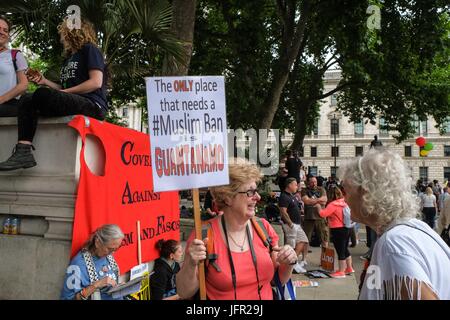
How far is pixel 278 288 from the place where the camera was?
9.37ft

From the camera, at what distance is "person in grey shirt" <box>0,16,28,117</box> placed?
4.23 meters

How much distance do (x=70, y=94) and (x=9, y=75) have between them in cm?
92

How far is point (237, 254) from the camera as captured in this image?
2721 mm

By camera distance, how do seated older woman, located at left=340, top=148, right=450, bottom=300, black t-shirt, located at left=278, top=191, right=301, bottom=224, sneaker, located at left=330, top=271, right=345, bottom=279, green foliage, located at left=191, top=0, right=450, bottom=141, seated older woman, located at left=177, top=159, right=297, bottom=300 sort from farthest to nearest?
green foliage, located at left=191, top=0, right=450, bottom=141 < black t-shirt, located at left=278, top=191, right=301, bottom=224 < sneaker, located at left=330, top=271, right=345, bottom=279 < seated older woman, located at left=177, top=159, right=297, bottom=300 < seated older woman, located at left=340, top=148, right=450, bottom=300

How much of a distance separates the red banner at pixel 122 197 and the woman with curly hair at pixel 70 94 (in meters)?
0.18

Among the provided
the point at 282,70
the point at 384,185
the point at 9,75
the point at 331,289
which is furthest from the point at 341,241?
the point at 282,70

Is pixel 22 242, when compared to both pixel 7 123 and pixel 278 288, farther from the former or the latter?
pixel 278 288

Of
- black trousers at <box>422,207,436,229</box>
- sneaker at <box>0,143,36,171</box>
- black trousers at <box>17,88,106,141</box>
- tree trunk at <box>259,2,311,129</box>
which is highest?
tree trunk at <box>259,2,311,129</box>

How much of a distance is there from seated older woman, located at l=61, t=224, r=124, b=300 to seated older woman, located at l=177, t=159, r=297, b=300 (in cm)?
101

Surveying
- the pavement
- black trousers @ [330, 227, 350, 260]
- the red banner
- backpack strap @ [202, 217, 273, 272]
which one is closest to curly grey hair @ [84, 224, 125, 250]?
the red banner

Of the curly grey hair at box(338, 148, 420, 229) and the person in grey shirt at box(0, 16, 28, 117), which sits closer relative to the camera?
the curly grey hair at box(338, 148, 420, 229)

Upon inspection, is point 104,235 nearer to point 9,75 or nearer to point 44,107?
point 44,107

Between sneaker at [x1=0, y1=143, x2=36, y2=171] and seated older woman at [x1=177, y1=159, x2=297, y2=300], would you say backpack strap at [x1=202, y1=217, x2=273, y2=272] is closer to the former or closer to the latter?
seated older woman at [x1=177, y1=159, x2=297, y2=300]
